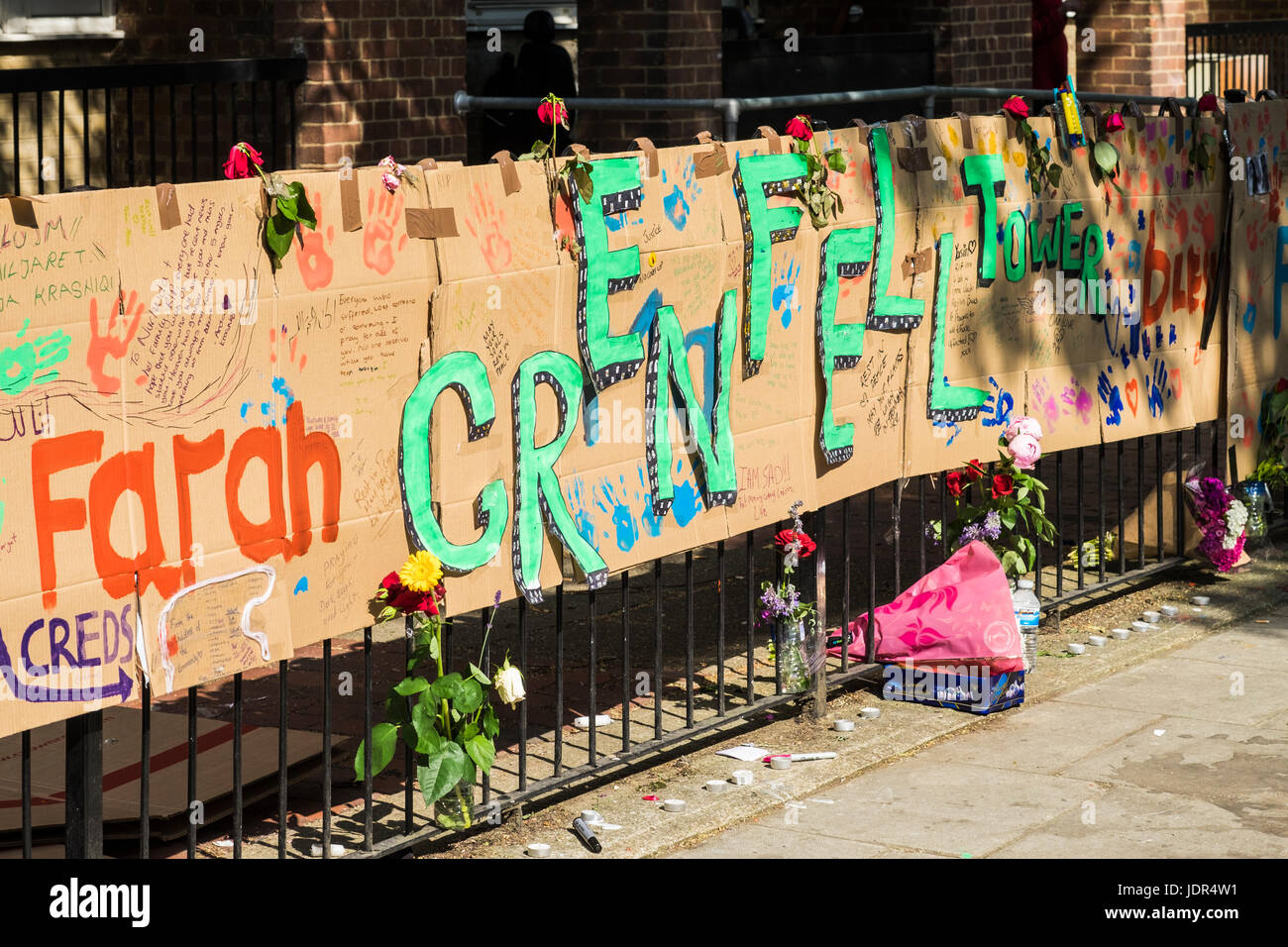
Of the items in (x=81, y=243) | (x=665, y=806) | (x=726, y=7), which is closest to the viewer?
(x=81, y=243)

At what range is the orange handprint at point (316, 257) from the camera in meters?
4.85

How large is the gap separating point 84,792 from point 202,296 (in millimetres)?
1255

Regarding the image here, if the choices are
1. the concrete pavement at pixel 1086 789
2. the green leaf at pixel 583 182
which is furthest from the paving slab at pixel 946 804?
the green leaf at pixel 583 182

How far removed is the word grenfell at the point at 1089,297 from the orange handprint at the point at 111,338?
4330 mm

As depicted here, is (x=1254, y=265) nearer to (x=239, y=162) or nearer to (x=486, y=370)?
(x=486, y=370)

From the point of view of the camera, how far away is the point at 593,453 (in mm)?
5809

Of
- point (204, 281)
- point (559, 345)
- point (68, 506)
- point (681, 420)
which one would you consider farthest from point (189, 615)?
point (681, 420)

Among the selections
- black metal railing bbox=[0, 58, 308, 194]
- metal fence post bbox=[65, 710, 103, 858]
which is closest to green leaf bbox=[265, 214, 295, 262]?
metal fence post bbox=[65, 710, 103, 858]

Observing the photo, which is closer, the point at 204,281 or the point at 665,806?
the point at 204,281

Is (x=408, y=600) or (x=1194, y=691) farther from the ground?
(x=408, y=600)

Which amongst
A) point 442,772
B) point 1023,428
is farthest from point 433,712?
point 1023,428

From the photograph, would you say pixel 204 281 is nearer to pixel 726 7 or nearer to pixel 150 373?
pixel 150 373

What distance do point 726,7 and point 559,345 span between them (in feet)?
36.3

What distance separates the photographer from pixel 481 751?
17.4 feet
